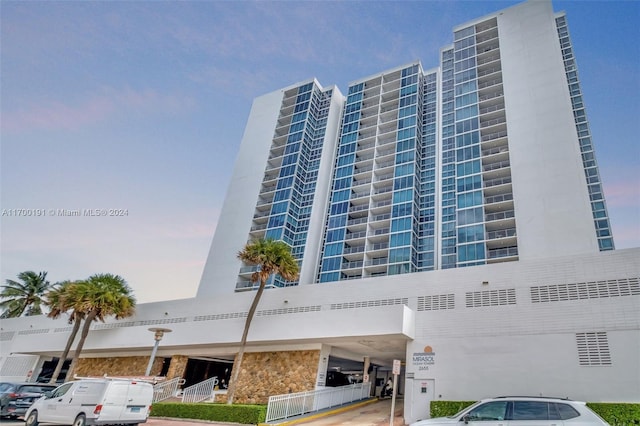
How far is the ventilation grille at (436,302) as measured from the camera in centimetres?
2022

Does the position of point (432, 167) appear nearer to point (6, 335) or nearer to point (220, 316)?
point (220, 316)

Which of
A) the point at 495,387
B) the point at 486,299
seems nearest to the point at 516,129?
the point at 486,299

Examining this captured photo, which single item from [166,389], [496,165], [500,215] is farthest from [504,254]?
[166,389]

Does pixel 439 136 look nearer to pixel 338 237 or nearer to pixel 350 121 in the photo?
pixel 350 121

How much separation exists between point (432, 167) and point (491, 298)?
34440mm

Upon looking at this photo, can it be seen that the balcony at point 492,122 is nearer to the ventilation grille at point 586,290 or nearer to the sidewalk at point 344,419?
the ventilation grille at point 586,290

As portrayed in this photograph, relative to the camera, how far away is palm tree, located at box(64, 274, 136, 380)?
92.9 feet

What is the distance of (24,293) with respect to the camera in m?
41.8

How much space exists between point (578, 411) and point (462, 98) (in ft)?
148

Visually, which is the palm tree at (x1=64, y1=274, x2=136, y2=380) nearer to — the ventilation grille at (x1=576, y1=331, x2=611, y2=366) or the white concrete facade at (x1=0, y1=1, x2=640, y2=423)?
the white concrete facade at (x1=0, y1=1, x2=640, y2=423)

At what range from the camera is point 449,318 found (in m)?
19.8

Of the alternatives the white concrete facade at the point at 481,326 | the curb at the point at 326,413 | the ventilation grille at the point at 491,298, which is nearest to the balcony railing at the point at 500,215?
the white concrete facade at the point at 481,326

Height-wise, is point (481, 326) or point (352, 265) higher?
point (352, 265)

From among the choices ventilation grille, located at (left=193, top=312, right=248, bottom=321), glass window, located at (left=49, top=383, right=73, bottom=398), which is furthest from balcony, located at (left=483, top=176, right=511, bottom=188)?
glass window, located at (left=49, top=383, right=73, bottom=398)
